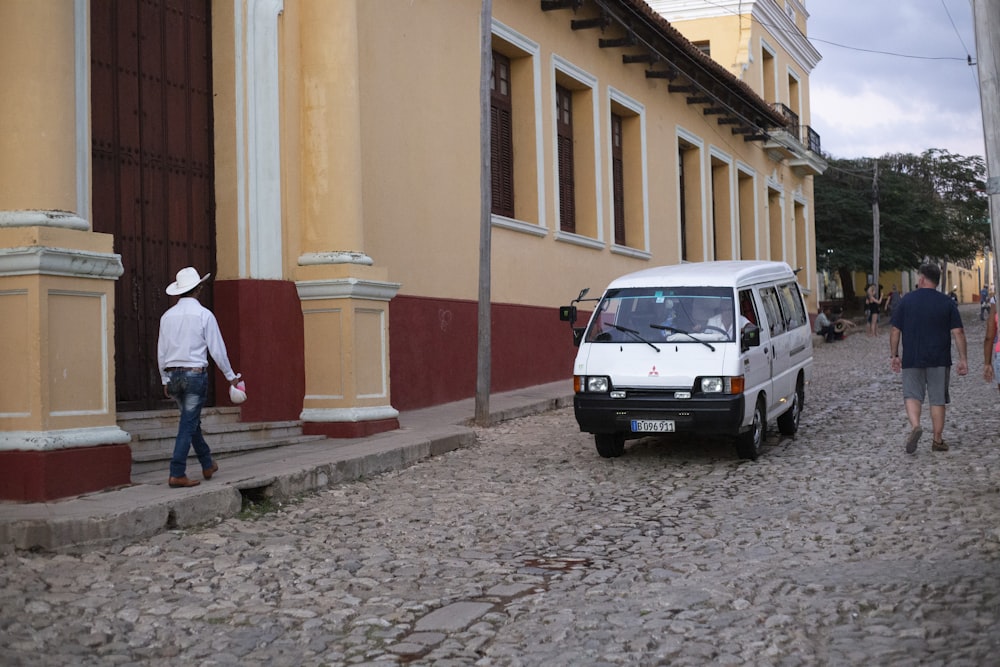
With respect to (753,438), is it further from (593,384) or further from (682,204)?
(682,204)

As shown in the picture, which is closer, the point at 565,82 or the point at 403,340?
the point at 403,340

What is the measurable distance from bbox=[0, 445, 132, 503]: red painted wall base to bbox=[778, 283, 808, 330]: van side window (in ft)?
25.3

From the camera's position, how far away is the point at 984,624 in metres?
5.07

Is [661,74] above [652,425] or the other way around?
above

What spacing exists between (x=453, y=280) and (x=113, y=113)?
238 inches

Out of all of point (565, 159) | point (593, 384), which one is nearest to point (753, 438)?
point (593, 384)

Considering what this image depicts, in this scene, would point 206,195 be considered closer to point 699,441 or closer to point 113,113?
point 113,113

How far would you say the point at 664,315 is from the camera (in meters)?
11.1

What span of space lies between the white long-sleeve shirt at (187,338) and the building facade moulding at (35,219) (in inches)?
39.3

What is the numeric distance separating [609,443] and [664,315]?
142 centimetres

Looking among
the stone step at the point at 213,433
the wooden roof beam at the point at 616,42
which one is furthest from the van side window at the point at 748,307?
the wooden roof beam at the point at 616,42

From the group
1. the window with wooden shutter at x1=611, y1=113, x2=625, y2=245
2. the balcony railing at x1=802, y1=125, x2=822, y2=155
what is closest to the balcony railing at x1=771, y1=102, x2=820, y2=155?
the balcony railing at x1=802, y1=125, x2=822, y2=155

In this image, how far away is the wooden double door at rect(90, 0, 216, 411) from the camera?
10.4 meters

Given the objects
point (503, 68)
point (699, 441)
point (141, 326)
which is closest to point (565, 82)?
point (503, 68)
